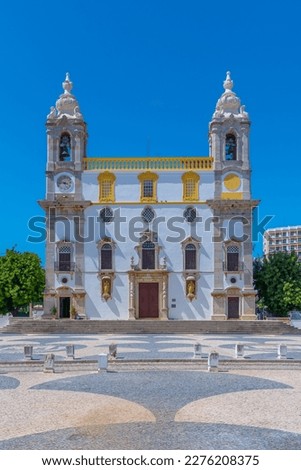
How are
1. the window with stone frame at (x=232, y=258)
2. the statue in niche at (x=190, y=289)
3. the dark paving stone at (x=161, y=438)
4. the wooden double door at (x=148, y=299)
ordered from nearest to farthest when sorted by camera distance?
1. the dark paving stone at (x=161, y=438)
2. the statue in niche at (x=190, y=289)
3. the window with stone frame at (x=232, y=258)
4. the wooden double door at (x=148, y=299)

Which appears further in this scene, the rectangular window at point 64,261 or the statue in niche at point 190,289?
the rectangular window at point 64,261

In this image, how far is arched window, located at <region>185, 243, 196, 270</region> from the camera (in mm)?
38469

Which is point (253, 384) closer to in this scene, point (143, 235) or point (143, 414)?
point (143, 414)

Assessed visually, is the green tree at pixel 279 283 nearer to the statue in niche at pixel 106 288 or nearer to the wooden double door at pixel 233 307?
the wooden double door at pixel 233 307

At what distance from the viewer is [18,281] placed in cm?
4019

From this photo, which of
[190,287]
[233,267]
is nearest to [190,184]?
[233,267]

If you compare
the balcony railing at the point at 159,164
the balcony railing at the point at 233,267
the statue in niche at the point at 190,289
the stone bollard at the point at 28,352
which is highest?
the balcony railing at the point at 159,164

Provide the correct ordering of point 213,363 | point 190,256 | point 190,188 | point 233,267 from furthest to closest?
point 190,188 < point 190,256 < point 233,267 < point 213,363

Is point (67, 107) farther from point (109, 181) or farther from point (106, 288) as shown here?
point (106, 288)

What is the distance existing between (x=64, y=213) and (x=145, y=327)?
996 cm

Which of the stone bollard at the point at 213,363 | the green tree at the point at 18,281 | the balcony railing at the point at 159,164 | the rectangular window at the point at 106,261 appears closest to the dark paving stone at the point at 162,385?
the stone bollard at the point at 213,363

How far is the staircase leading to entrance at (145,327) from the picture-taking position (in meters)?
34.8

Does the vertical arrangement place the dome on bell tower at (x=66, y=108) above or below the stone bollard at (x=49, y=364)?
above

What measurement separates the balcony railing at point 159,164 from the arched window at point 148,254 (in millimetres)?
5363
